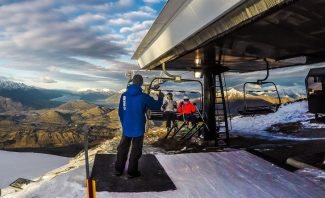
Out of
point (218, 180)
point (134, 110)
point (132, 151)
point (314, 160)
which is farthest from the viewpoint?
point (314, 160)

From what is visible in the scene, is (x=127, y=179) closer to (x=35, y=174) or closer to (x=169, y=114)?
(x=169, y=114)

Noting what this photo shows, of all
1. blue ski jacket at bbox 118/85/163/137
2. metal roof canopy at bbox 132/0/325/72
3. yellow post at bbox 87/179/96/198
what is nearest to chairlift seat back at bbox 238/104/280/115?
metal roof canopy at bbox 132/0/325/72

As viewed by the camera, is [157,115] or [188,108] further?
[157,115]

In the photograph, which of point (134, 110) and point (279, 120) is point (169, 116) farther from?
point (279, 120)

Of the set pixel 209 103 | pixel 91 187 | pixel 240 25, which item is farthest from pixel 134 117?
pixel 209 103

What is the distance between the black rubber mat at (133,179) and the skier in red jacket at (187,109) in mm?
5307

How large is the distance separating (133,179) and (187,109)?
6.71 m

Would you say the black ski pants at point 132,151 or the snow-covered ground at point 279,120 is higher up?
the black ski pants at point 132,151

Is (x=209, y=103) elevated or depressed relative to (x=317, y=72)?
depressed

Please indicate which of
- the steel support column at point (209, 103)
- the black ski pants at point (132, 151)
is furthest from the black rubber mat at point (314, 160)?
the black ski pants at point (132, 151)

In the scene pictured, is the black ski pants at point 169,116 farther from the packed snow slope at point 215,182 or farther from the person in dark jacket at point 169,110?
the packed snow slope at point 215,182

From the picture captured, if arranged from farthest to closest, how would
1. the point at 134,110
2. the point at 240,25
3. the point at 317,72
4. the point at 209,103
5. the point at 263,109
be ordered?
1. the point at 317,72
2. the point at 263,109
3. the point at 209,103
4. the point at 134,110
5. the point at 240,25

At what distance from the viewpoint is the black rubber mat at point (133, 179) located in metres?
4.25

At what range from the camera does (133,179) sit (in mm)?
4684
